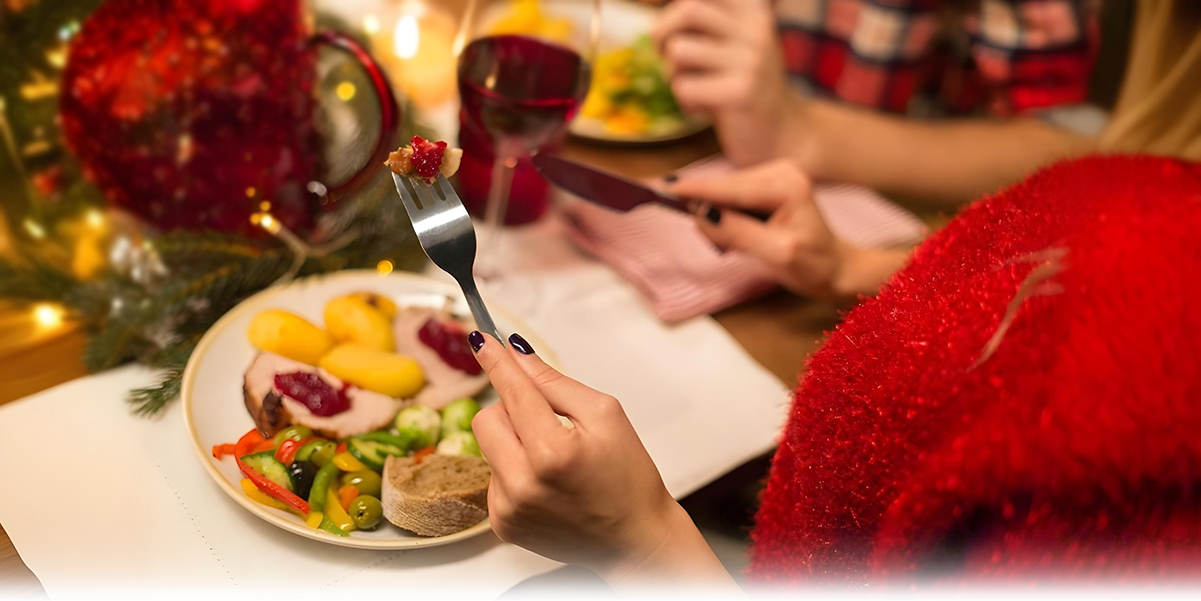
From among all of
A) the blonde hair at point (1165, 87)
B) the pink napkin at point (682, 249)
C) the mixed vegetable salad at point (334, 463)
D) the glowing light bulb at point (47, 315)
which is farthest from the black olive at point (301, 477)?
the blonde hair at point (1165, 87)

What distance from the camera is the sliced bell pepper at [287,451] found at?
0.63m

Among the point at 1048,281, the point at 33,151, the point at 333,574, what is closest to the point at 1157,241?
the point at 1048,281

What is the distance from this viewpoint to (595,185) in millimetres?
837

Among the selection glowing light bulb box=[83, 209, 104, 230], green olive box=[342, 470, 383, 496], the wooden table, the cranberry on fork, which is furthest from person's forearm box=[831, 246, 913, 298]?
glowing light bulb box=[83, 209, 104, 230]

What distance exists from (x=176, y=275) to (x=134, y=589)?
33 cm

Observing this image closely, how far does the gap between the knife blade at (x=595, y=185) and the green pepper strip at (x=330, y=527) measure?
381 mm

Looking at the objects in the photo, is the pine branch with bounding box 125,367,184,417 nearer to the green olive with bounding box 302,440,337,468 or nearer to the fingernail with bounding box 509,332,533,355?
the green olive with bounding box 302,440,337,468

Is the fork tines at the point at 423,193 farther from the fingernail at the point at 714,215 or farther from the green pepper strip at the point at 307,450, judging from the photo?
the fingernail at the point at 714,215

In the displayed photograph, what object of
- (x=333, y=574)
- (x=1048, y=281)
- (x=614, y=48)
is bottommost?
(x=333, y=574)

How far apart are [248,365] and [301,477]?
141 mm

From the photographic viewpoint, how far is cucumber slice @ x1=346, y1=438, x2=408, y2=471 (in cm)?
65

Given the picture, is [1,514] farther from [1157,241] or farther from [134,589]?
[1157,241]

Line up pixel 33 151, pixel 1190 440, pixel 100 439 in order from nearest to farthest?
pixel 1190 440
pixel 100 439
pixel 33 151

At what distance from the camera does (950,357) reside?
43 cm
